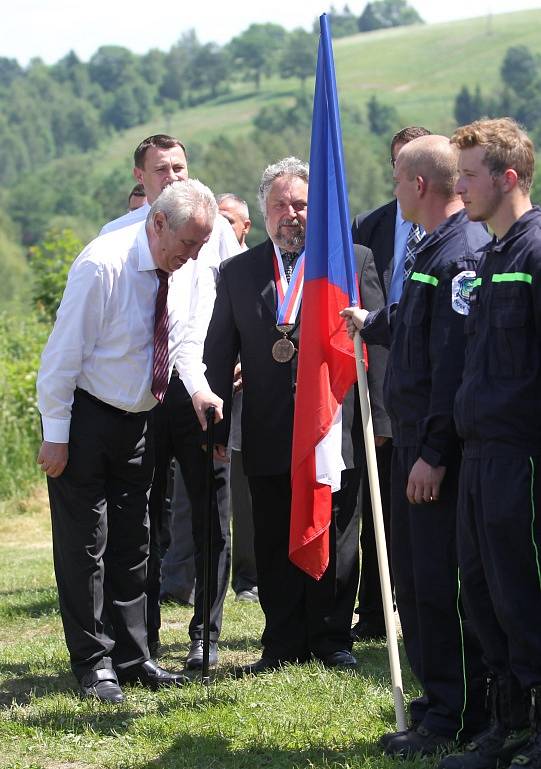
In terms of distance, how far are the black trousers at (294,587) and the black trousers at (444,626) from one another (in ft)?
4.77

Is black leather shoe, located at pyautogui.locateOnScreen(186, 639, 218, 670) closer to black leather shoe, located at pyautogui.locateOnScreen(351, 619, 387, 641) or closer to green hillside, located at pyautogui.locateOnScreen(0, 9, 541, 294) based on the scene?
black leather shoe, located at pyautogui.locateOnScreen(351, 619, 387, 641)

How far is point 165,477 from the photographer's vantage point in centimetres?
637

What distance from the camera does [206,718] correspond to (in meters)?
5.13

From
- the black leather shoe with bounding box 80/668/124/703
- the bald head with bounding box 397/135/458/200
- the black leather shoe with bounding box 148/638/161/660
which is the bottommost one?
the black leather shoe with bounding box 148/638/161/660

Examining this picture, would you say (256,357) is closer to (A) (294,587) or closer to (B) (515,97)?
(A) (294,587)

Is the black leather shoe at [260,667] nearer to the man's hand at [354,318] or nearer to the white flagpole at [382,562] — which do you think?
the white flagpole at [382,562]

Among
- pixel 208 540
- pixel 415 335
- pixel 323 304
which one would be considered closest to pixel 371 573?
pixel 208 540

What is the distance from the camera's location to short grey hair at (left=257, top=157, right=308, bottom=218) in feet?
19.7

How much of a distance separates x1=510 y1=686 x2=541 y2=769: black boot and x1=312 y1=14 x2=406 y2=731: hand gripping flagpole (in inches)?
26.2

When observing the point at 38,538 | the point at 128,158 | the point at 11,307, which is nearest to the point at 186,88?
the point at 128,158

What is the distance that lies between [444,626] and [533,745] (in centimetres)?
61

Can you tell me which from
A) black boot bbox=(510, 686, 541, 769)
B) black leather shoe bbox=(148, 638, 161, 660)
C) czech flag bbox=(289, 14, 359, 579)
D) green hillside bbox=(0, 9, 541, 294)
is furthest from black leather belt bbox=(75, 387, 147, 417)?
green hillside bbox=(0, 9, 541, 294)

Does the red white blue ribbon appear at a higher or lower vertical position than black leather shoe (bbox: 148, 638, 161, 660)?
higher

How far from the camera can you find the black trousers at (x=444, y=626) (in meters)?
4.52
